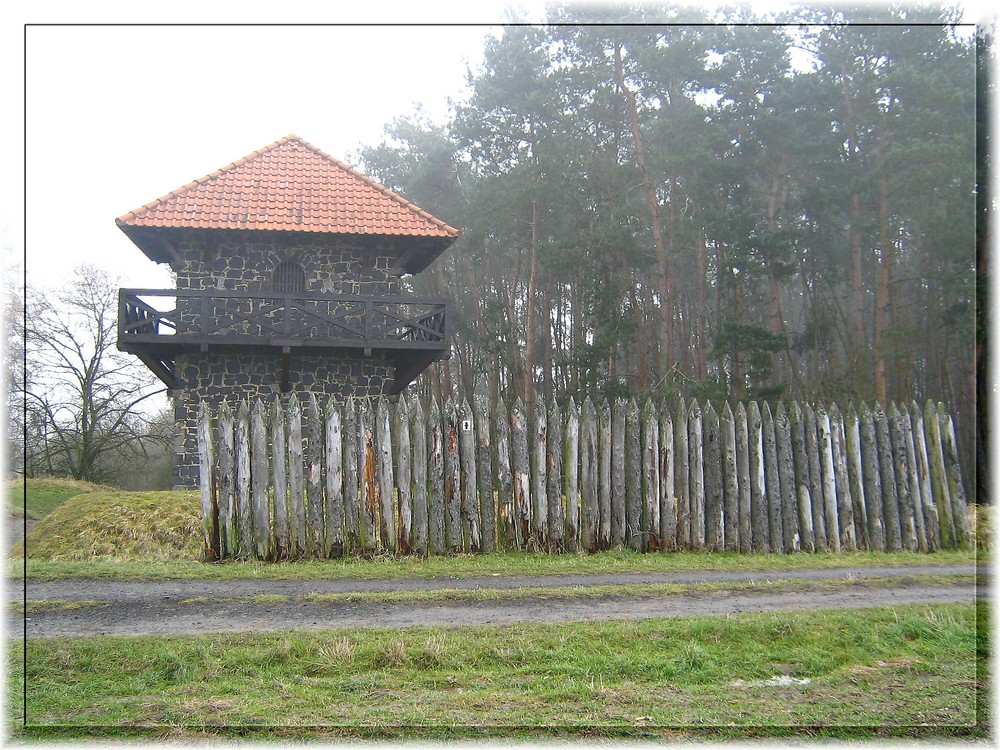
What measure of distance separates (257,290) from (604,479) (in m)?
10.0

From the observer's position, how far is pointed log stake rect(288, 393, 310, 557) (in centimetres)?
902

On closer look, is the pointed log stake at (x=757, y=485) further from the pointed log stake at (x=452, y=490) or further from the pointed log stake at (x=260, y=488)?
the pointed log stake at (x=260, y=488)

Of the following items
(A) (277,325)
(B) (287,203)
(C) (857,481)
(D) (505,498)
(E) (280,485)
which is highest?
(B) (287,203)

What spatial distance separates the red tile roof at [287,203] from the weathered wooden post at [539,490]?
Answer: 324 inches

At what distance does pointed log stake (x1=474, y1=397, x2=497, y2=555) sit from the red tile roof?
26.8 feet

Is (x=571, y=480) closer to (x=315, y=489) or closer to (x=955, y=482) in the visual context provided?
(x=315, y=489)

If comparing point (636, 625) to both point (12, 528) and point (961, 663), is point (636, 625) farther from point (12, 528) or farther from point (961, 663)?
point (12, 528)

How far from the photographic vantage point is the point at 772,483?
10.5m

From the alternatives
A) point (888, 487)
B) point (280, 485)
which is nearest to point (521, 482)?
point (280, 485)

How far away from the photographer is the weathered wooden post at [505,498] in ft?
32.1

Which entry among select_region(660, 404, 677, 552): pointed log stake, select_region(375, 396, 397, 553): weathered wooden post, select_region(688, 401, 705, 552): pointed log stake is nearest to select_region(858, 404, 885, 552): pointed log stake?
select_region(688, 401, 705, 552): pointed log stake

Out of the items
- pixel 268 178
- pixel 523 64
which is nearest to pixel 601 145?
pixel 523 64

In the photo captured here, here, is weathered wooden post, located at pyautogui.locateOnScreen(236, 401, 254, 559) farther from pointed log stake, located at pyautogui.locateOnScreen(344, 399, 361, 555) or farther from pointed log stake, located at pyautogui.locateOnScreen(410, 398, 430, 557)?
pointed log stake, located at pyautogui.locateOnScreen(410, 398, 430, 557)

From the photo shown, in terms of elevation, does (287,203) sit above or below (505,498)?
above
